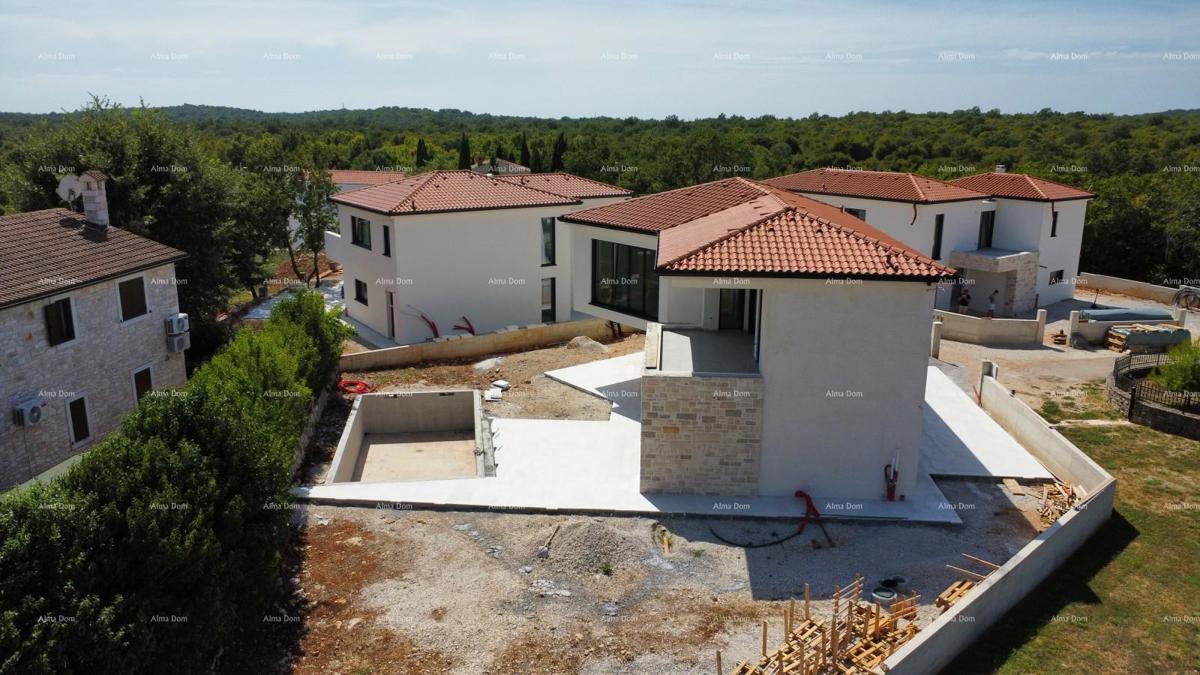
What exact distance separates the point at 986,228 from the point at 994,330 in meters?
9.92

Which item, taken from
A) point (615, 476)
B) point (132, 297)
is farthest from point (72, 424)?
point (615, 476)

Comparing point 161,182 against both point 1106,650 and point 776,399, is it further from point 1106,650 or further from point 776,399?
point 1106,650

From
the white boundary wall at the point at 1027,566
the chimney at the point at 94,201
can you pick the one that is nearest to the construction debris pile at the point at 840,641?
the white boundary wall at the point at 1027,566

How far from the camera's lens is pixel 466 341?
29.4 metres

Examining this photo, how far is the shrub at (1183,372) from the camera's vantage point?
24.5 m

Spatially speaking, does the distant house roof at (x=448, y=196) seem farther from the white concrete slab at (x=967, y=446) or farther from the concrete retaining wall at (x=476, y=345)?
the white concrete slab at (x=967, y=446)

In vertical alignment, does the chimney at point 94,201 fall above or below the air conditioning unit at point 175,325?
above

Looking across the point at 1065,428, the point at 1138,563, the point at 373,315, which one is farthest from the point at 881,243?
the point at 373,315

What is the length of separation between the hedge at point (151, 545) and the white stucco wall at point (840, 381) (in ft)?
29.6

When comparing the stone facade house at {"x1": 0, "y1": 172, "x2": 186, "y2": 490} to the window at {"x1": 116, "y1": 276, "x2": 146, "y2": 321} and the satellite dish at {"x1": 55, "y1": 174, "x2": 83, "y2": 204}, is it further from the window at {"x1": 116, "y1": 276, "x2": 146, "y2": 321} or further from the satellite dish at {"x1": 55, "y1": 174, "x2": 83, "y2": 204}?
the satellite dish at {"x1": 55, "y1": 174, "x2": 83, "y2": 204}

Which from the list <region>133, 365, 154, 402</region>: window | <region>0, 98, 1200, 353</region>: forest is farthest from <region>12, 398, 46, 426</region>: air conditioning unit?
<region>0, 98, 1200, 353</region>: forest

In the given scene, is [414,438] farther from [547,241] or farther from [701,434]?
[547,241]

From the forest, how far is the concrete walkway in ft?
59.4

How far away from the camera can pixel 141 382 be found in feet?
77.2
